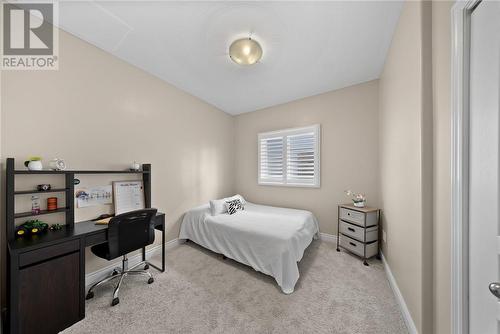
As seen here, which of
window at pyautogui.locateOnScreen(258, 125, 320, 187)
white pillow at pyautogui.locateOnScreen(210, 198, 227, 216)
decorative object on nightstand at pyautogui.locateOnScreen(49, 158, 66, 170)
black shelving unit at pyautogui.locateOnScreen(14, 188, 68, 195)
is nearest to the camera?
black shelving unit at pyautogui.locateOnScreen(14, 188, 68, 195)

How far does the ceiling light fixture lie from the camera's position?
6.39ft

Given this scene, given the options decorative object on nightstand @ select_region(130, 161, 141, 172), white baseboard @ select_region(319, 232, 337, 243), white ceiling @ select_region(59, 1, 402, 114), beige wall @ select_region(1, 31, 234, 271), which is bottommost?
white baseboard @ select_region(319, 232, 337, 243)

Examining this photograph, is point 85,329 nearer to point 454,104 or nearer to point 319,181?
point 454,104

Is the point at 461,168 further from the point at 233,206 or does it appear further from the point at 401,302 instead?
the point at 233,206

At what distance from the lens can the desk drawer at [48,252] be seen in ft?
4.35

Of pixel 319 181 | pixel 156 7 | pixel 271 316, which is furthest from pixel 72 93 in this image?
pixel 319 181

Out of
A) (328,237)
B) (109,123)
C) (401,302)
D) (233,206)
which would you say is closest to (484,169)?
(401,302)

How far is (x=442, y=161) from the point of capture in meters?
1.16

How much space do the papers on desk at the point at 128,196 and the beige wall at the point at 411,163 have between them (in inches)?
120

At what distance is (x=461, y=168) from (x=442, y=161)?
25 cm

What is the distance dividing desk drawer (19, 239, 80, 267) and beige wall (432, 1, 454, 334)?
280 cm

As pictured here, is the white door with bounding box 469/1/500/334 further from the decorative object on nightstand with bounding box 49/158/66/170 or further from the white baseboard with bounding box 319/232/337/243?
the decorative object on nightstand with bounding box 49/158/66/170

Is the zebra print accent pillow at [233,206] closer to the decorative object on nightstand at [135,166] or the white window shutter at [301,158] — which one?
the white window shutter at [301,158]

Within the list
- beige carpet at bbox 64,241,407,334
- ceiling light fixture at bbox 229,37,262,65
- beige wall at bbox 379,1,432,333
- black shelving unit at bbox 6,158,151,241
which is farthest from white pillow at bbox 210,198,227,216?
beige wall at bbox 379,1,432,333
